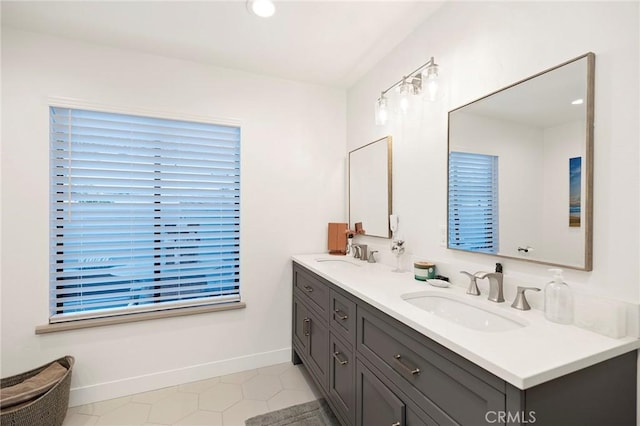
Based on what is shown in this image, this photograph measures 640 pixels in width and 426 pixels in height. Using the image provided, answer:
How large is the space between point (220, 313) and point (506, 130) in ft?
7.53

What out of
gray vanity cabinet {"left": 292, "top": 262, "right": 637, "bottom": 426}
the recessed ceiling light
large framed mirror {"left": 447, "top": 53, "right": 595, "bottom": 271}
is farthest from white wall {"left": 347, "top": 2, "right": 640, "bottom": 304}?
the recessed ceiling light

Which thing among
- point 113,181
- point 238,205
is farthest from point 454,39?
point 113,181

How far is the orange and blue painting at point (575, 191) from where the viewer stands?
1.08m

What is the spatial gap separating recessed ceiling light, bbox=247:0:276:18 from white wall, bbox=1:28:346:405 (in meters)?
0.80

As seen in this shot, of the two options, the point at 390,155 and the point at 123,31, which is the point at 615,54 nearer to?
the point at 390,155

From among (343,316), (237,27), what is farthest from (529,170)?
(237,27)

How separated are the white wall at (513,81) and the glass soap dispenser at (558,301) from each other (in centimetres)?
9

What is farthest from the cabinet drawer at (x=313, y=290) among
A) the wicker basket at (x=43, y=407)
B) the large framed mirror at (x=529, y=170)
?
the wicker basket at (x=43, y=407)

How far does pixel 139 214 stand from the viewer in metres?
2.16

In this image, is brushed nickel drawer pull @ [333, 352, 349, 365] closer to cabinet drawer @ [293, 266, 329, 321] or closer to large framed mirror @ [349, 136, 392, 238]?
cabinet drawer @ [293, 266, 329, 321]

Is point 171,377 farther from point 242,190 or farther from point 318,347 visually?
point 242,190

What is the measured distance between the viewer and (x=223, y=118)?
7.80ft

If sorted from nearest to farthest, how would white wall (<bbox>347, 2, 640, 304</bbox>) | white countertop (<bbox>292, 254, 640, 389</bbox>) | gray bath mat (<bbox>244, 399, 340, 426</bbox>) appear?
1. white countertop (<bbox>292, 254, 640, 389</bbox>)
2. white wall (<bbox>347, 2, 640, 304</bbox>)
3. gray bath mat (<bbox>244, 399, 340, 426</bbox>)

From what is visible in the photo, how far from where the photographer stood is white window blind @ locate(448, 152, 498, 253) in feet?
4.64
